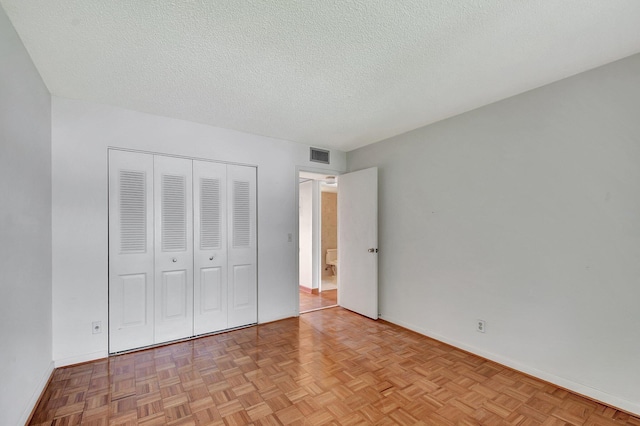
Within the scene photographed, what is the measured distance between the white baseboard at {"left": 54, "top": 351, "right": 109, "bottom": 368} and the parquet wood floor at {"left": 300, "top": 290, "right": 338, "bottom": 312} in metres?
2.38

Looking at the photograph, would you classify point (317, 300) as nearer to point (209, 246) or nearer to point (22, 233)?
point (209, 246)

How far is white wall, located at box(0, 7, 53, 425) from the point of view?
1.58 m

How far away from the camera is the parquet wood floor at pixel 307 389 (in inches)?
74.6

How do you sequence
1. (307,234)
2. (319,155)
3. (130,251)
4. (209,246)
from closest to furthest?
(130,251)
(209,246)
(319,155)
(307,234)

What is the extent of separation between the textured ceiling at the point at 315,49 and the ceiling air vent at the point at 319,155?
1.29m

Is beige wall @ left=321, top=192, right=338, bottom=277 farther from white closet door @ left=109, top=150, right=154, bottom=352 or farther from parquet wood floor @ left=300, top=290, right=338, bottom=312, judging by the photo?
white closet door @ left=109, top=150, right=154, bottom=352

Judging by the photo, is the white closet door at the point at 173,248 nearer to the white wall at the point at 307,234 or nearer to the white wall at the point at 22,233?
the white wall at the point at 22,233

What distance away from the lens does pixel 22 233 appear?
6.05ft

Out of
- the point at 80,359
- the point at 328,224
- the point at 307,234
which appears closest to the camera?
the point at 80,359

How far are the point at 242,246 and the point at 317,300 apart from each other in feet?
6.30

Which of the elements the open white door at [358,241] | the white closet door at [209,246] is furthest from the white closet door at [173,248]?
the open white door at [358,241]

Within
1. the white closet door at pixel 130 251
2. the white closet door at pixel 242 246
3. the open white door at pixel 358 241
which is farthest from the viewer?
the open white door at pixel 358 241

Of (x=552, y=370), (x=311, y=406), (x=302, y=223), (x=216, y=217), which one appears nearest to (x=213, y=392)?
(x=311, y=406)

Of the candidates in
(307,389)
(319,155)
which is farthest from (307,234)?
(307,389)
